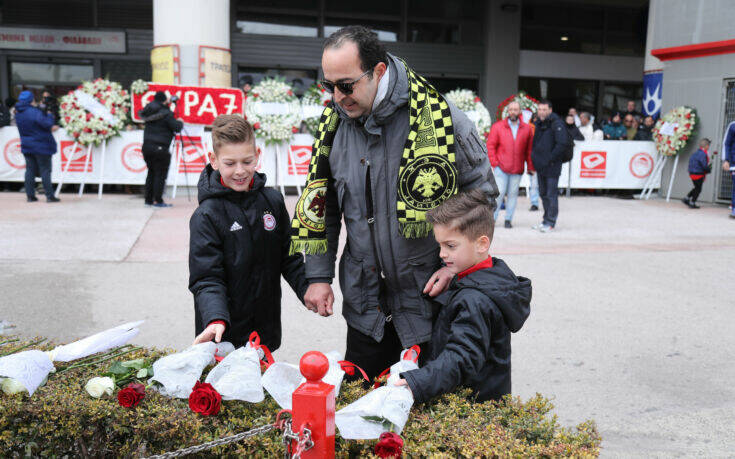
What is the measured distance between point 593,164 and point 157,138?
31.6 ft

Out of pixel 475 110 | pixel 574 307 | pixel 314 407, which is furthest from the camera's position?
pixel 475 110

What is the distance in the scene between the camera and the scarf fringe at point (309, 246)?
2.79m

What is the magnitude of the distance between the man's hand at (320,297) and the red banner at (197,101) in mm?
10347

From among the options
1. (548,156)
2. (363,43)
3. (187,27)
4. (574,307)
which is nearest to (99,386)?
(363,43)

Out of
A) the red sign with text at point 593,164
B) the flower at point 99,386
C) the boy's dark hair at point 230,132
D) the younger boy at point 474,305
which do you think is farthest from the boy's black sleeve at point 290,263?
the red sign with text at point 593,164

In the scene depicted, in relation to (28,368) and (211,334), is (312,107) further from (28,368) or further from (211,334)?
(28,368)

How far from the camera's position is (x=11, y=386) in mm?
2023

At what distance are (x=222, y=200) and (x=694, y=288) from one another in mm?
5499

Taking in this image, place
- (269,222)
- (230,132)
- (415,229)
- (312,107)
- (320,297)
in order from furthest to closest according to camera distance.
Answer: (312,107) → (269,222) → (320,297) → (230,132) → (415,229)

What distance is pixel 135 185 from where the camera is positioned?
45.2 ft

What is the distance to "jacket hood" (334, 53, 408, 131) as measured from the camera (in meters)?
2.45

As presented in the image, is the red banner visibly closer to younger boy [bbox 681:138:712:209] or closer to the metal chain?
younger boy [bbox 681:138:712:209]

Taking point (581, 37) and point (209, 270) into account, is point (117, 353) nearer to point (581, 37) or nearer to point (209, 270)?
point (209, 270)

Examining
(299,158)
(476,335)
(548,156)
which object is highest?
(548,156)
